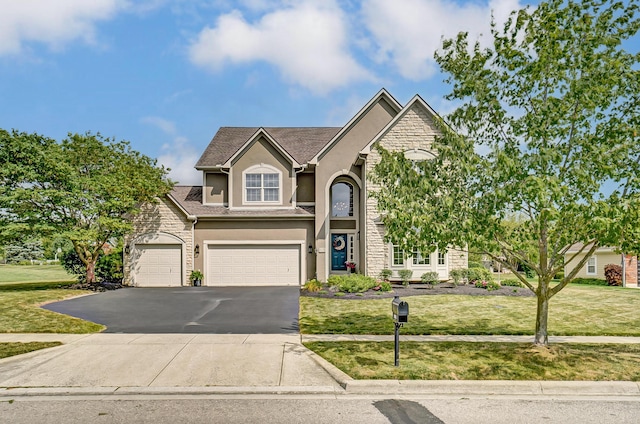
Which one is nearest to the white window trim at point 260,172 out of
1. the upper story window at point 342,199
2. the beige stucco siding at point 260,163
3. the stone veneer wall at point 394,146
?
the beige stucco siding at point 260,163

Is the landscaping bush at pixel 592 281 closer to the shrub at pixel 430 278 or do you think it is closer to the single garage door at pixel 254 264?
the shrub at pixel 430 278

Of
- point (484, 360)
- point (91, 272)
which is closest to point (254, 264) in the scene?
point (91, 272)

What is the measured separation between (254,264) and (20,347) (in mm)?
14007

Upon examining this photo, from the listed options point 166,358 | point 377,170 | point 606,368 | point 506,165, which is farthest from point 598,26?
point 166,358

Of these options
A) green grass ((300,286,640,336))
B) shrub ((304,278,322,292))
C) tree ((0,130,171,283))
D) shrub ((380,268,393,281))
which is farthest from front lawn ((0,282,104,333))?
shrub ((380,268,393,281))

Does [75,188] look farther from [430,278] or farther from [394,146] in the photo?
[430,278]

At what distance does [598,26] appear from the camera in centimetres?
882

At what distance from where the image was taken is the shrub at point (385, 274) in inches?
834

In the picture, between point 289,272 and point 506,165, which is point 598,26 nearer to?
point 506,165

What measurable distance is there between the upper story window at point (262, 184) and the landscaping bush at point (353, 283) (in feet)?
21.2

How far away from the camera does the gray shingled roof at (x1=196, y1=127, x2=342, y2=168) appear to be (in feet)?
83.2

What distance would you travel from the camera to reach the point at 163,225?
76.3ft

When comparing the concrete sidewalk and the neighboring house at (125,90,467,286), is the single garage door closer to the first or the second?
the neighboring house at (125,90,467,286)

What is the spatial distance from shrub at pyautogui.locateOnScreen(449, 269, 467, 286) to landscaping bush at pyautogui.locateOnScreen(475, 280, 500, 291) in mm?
952
